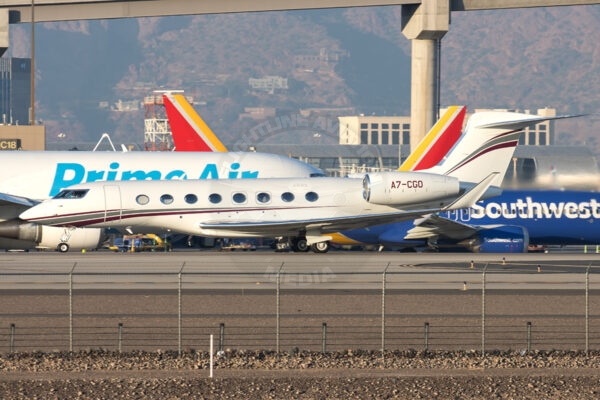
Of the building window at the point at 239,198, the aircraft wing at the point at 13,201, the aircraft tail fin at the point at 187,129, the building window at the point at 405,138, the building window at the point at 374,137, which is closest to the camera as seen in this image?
the building window at the point at 239,198

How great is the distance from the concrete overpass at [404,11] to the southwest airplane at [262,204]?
18.0 m

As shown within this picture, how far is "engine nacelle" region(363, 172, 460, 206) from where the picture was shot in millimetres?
48469

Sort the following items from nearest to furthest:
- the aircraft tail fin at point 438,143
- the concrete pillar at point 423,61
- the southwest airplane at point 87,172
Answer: the southwest airplane at point 87,172, the aircraft tail fin at point 438,143, the concrete pillar at point 423,61

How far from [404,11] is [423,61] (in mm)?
3257

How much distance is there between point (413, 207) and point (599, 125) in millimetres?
44284

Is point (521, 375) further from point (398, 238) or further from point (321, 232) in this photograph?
point (398, 238)

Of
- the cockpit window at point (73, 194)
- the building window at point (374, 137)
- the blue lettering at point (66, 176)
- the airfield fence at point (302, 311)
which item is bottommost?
the airfield fence at point (302, 311)

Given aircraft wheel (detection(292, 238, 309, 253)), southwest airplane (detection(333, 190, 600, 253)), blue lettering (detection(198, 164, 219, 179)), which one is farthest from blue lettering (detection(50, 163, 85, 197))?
southwest airplane (detection(333, 190, 600, 253))

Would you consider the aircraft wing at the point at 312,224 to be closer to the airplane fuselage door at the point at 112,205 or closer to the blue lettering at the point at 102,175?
the airplane fuselage door at the point at 112,205

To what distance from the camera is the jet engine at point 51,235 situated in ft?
168

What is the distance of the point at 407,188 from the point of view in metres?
48.5

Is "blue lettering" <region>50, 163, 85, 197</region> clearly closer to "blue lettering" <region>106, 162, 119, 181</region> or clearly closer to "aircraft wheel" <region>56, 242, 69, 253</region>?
"blue lettering" <region>106, 162, 119, 181</region>

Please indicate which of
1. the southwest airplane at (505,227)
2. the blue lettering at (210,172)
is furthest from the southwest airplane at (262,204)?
the southwest airplane at (505,227)

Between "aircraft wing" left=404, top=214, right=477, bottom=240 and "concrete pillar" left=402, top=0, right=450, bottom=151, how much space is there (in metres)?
14.9
